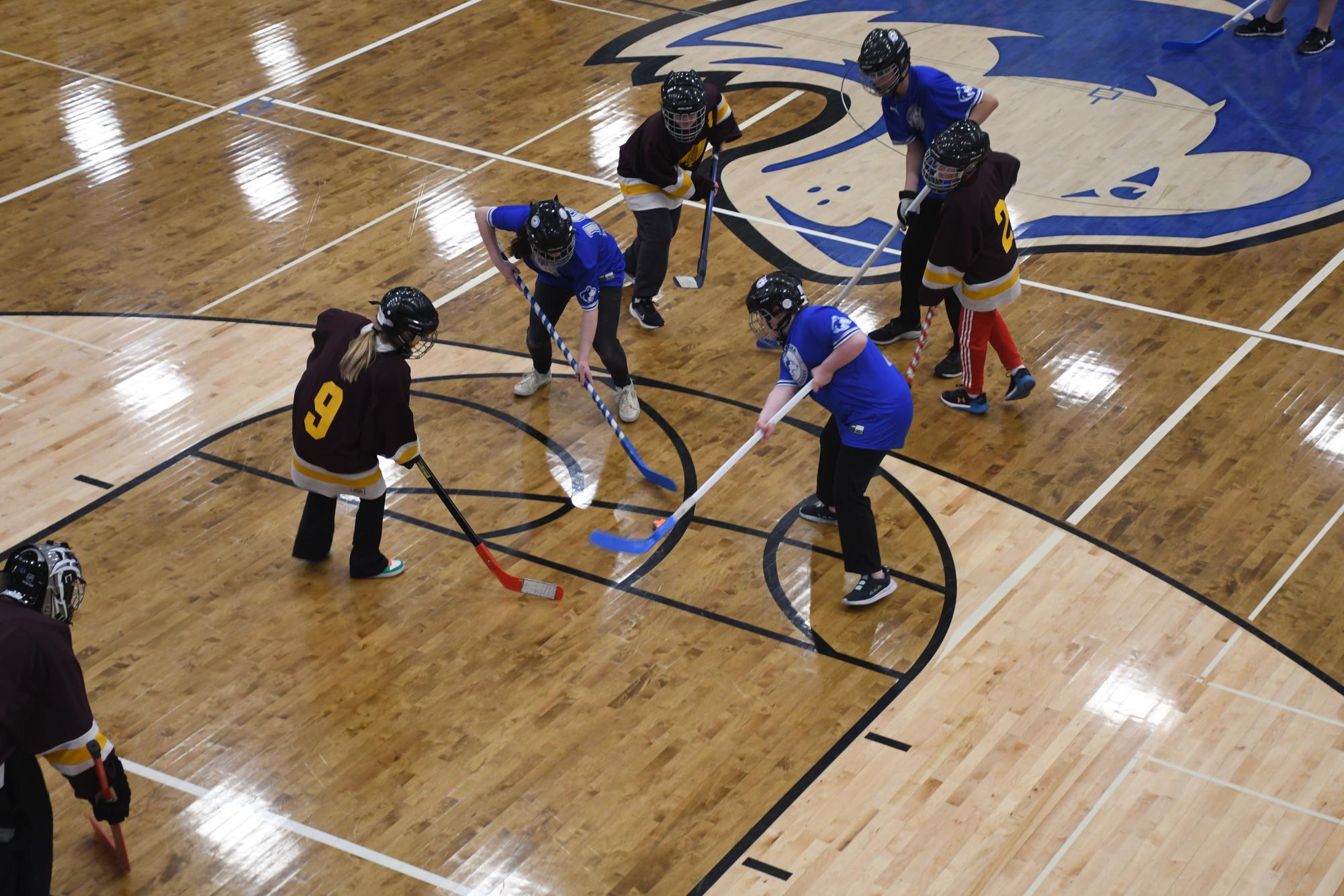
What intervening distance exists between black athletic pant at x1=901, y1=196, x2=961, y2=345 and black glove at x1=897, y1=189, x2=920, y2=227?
39mm

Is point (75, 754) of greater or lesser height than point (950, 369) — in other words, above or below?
above

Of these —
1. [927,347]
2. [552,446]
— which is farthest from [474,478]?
[927,347]

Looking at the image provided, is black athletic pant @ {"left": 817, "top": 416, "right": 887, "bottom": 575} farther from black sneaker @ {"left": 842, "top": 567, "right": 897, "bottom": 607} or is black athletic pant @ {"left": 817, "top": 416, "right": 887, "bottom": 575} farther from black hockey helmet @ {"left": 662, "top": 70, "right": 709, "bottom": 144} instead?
black hockey helmet @ {"left": 662, "top": 70, "right": 709, "bottom": 144}

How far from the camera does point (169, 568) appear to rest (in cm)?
626

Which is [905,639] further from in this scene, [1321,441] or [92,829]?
[92,829]

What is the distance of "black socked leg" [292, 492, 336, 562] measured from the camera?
6117mm

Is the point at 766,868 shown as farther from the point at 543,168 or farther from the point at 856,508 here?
the point at 543,168

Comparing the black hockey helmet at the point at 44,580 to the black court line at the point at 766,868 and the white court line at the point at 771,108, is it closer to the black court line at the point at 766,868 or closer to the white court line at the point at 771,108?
the black court line at the point at 766,868

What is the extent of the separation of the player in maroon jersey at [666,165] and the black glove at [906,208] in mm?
1000

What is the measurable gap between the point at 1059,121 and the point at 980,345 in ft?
13.1

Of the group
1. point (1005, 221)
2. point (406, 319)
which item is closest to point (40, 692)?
point (406, 319)

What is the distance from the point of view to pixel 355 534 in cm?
609

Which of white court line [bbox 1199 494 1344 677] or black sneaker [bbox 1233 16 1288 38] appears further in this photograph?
black sneaker [bbox 1233 16 1288 38]

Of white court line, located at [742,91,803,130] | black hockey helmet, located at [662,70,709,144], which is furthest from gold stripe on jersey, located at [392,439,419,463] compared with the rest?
white court line, located at [742,91,803,130]
